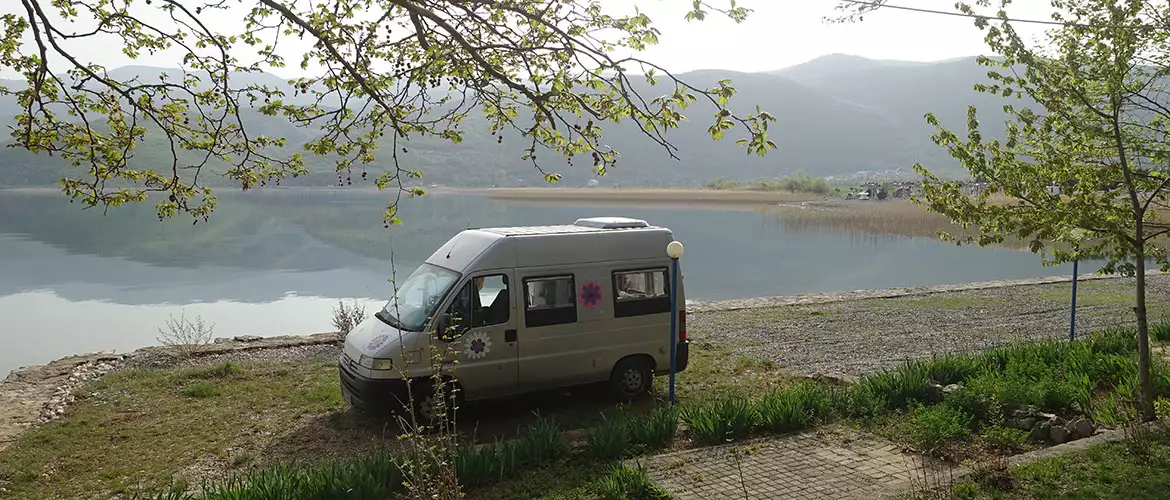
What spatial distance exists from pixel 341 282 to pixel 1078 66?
75.7ft

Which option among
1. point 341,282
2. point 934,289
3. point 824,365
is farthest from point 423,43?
point 341,282

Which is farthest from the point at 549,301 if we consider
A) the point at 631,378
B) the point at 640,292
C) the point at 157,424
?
the point at 157,424

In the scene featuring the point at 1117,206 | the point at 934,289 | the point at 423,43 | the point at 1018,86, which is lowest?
→ the point at 934,289

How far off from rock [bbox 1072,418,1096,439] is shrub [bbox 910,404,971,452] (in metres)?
0.79

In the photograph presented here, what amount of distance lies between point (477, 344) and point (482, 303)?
43 cm

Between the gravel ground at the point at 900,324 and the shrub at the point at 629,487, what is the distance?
5396 mm

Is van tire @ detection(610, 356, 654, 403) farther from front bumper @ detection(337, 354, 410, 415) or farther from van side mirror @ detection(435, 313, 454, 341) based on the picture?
front bumper @ detection(337, 354, 410, 415)

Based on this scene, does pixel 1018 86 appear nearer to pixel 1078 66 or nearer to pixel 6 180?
pixel 1078 66

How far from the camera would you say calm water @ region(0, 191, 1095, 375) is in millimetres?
19406

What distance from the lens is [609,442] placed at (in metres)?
6.39

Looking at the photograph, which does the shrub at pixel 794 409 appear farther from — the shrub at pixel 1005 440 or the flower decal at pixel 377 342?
the flower decal at pixel 377 342

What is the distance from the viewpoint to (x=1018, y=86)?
7.42 m

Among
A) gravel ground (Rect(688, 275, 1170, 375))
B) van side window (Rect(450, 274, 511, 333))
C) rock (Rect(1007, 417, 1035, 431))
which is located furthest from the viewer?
gravel ground (Rect(688, 275, 1170, 375))

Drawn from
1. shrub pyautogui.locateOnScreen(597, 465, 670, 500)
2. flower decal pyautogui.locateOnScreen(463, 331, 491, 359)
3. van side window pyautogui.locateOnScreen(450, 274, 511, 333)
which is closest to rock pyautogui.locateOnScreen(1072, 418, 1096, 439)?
shrub pyautogui.locateOnScreen(597, 465, 670, 500)
